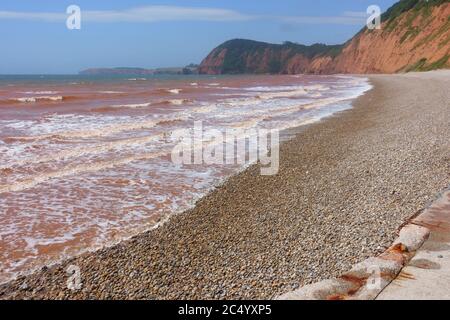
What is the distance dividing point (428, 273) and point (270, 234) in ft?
7.11

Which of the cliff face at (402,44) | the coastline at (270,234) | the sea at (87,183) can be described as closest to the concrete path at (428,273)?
the coastline at (270,234)

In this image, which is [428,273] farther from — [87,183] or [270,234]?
[87,183]

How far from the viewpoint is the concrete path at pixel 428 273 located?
405cm

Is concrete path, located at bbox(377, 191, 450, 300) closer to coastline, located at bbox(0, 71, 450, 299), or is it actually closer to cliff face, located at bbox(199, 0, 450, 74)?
coastline, located at bbox(0, 71, 450, 299)

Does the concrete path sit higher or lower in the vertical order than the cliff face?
lower

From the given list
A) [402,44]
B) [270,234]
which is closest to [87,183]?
[270,234]

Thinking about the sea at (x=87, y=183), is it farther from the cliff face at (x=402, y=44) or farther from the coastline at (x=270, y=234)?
the cliff face at (x=402, y=44)

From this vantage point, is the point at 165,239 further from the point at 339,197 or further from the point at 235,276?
the point at 339,197

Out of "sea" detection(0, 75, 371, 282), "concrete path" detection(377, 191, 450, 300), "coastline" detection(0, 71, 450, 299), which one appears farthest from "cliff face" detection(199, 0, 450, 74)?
"concrete path" detection(377, 191, 450, 300)

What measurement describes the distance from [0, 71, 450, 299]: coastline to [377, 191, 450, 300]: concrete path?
0.48 m

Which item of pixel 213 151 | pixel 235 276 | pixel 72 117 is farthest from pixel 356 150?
pixel 72 117

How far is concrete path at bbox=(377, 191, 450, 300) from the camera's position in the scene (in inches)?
159

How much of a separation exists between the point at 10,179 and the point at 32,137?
5.93 meters
